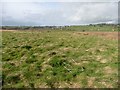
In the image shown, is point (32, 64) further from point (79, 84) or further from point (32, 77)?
point (79, 84)

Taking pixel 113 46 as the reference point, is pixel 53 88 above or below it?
below

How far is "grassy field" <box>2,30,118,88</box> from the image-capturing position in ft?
51.0

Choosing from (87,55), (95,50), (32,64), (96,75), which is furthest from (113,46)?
(32,64)

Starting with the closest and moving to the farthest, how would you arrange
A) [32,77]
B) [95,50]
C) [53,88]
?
[53,88] < [32,77] < [95,50]

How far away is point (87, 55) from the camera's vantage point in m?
21.0

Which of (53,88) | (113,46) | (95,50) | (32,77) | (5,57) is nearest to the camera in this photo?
(53,88)

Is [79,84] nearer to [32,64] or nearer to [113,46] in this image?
[32,64]

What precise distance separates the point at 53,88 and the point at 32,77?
2237mm

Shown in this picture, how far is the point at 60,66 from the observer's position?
18203 mm

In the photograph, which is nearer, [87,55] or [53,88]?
[53,88]

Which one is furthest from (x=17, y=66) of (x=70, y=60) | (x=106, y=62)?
(x=106, y=62)

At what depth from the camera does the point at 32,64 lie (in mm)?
18922

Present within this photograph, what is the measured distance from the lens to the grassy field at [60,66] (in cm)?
1555

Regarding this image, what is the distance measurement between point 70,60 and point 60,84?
442 centimetres
